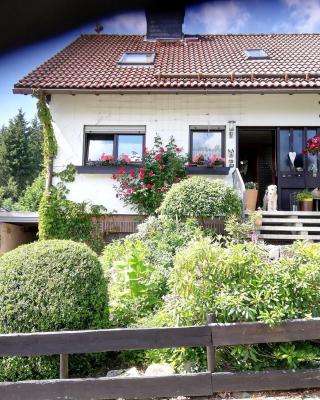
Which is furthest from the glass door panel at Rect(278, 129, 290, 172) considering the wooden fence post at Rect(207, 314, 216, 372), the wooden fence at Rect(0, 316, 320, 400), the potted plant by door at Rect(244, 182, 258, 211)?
the wooden fence post at Rect(207, 314, 216, 372)

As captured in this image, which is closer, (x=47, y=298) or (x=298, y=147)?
(x=47, y=298)

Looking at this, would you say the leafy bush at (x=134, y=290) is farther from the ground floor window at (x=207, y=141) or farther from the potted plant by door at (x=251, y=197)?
the ground floor window at (x=207, y=141)

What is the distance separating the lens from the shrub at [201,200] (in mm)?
6883

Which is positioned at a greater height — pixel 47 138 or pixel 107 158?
pixel 47 138

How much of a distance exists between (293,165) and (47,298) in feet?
26.3

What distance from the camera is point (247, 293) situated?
357 centimetres

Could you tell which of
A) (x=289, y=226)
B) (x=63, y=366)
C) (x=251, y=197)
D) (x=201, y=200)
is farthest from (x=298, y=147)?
(x=63, y=366)

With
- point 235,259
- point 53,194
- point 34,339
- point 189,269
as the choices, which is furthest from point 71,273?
point 53,194

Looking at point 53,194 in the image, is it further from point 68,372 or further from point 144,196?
point 68,372

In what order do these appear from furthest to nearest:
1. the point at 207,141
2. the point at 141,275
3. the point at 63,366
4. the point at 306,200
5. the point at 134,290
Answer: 1. the point at 207,141
2. the point at 306,200
3. the point at 141,275
4. the point at 134,290
5. the point at 63,366

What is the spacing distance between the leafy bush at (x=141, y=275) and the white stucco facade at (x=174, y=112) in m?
3.93

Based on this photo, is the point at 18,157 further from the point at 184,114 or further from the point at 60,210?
the point at 184,114

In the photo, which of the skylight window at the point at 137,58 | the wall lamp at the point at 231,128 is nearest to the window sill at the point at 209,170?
the wall lamp at the point at 231,128

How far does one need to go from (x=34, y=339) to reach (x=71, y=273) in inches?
26.6
